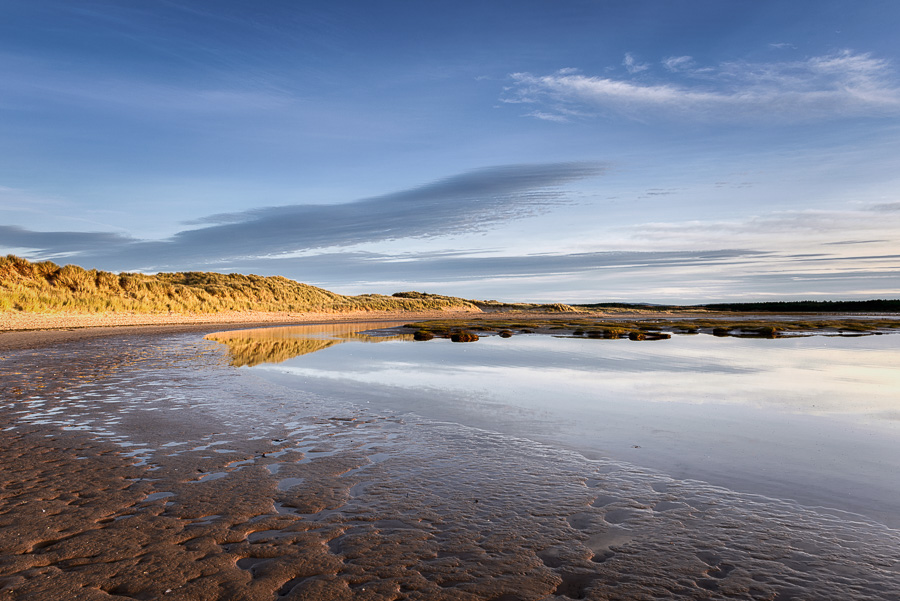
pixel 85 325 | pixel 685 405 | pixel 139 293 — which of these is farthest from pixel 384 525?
→ pixel 139 293

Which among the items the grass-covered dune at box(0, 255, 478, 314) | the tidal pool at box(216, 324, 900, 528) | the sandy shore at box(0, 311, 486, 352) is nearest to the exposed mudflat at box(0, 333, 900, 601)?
→ the tidal pool at box(216, 324, 900, 528)

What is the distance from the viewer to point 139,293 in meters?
53.4

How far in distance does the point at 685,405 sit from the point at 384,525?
29.4 ft

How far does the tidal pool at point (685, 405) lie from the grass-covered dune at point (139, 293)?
31116 mm

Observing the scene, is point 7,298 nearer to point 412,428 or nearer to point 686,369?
point 412,428

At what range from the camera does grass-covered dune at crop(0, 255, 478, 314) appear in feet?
136

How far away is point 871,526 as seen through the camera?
5.21 metres

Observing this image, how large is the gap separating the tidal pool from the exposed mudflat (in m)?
0.88

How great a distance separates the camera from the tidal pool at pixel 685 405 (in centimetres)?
703

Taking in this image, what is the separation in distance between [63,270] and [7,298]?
11.4 meters

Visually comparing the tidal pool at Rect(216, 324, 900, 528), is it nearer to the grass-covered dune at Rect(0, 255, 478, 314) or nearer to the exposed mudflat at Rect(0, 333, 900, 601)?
the exposed mudflat at Rect(0, 333, 900, 601)

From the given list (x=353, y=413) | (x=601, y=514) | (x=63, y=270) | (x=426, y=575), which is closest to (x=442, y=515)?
(x=426, y=575)

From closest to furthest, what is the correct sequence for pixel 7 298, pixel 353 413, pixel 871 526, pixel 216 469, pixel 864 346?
pixel 871 526 → pixel 216 469 → pixel 353 413 → pixel 864 346 → pixel 7 298

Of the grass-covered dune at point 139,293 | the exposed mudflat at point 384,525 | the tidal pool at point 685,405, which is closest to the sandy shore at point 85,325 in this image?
the grass-covered dune at point 139,293
